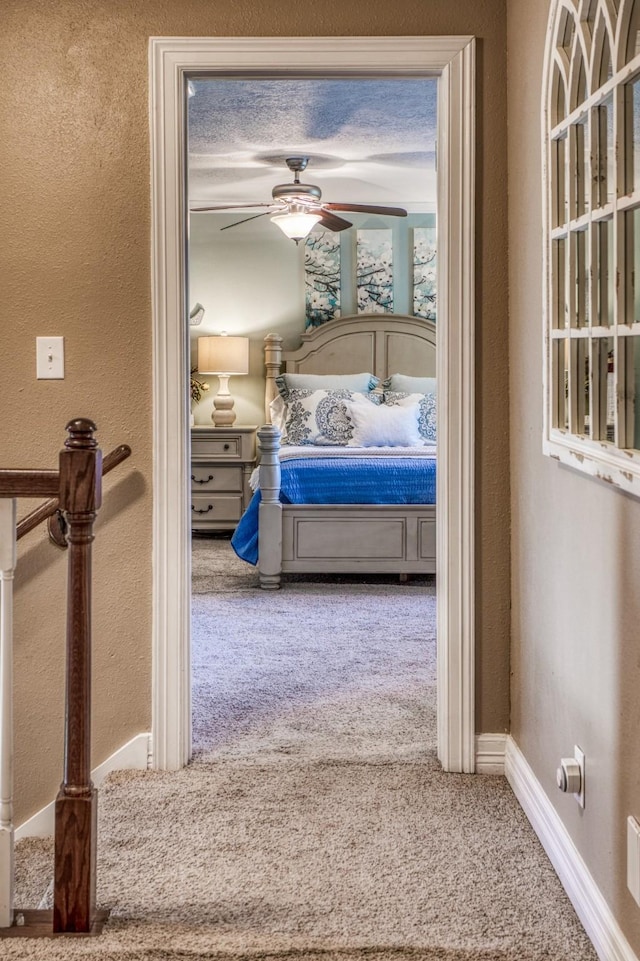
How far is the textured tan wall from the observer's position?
249 cm

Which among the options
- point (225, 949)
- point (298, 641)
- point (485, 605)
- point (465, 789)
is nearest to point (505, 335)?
point (485, 605)

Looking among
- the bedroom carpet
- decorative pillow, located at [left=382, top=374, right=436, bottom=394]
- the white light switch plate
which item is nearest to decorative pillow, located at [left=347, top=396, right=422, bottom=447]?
decorative pillow, located at [left=382, top=374, right=436, bottom=394]

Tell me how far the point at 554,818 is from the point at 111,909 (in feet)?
3.23

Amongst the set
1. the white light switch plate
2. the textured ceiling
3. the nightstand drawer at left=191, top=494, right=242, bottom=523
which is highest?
the textured ceiling

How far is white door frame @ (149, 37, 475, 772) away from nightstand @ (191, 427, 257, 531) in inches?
158

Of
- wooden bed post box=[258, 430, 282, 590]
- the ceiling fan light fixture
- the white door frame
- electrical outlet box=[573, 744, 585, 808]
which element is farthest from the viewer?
the ceiling fan light fixture

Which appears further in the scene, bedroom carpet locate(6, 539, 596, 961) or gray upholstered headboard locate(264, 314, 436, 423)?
gray upholstered headboard locate(264, 314, 436, 423)

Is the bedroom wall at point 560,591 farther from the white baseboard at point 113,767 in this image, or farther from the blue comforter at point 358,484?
the blue comforter at point 358,484

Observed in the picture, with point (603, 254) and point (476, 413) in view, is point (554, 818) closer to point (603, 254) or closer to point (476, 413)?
point (476, 413)

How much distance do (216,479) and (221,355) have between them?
3.12ft

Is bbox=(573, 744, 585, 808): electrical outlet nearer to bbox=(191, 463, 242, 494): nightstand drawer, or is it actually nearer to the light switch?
the light switch

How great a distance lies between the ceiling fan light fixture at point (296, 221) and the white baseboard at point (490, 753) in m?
3.65

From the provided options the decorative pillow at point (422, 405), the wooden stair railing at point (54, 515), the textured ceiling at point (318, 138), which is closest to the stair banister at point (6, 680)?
the wooden stair railing at point (54, 515)

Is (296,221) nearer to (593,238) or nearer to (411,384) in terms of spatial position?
(411,384)
